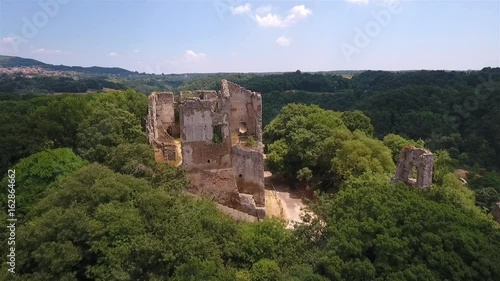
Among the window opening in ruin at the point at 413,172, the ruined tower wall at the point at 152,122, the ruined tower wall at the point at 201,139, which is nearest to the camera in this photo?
the window opening in ruin at the point at 413,172

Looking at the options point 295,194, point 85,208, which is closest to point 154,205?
point 85,208

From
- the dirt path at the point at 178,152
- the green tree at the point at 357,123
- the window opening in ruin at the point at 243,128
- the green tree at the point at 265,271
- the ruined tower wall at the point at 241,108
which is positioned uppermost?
the ruined tower wall at the point at 241,108

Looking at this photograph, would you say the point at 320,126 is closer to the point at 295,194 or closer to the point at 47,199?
the point at 295,194

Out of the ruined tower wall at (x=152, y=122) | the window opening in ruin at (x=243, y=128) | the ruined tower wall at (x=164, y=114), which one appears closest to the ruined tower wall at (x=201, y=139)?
the ruined tower wall at (x=152, y=122)

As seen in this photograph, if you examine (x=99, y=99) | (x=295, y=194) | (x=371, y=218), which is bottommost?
(x=295, y=194)

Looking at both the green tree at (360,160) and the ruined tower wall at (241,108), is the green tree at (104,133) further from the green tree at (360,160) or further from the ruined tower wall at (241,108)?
the green tree at (360,160)

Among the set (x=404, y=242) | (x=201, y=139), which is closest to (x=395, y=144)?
(x=201, y=139)
